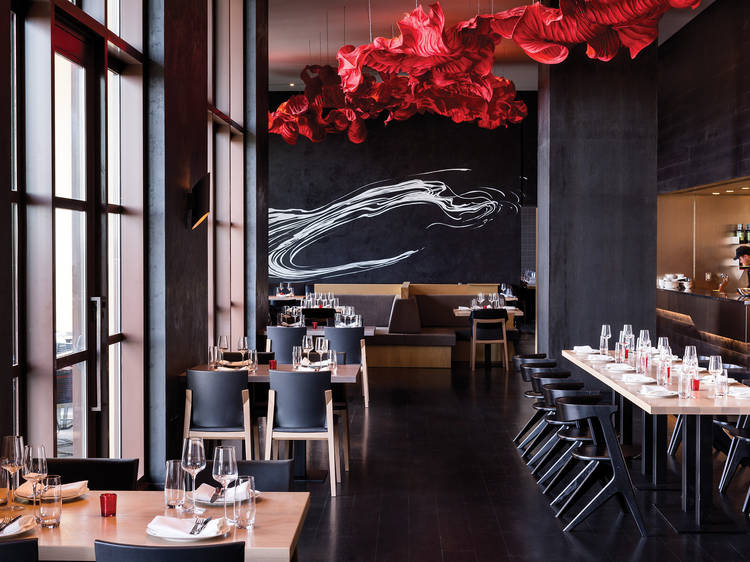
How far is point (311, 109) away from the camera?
11.0 meters

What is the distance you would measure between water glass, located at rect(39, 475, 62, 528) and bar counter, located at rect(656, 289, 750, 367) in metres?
8.65

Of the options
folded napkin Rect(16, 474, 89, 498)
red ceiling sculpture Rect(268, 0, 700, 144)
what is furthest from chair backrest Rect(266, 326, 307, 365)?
folded napkin Rect(16, 474, 89, 498)

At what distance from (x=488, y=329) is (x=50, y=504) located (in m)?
10.0

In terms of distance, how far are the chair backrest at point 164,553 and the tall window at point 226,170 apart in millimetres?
5876

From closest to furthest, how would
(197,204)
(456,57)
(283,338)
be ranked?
1. (197,204)
2. (456,57)
3. (283,338)

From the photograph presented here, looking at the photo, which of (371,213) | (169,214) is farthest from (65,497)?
(371,213)

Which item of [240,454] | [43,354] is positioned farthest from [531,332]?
[43,354]

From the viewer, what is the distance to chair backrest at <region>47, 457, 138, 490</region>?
362cm

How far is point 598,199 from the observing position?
928 centimetres

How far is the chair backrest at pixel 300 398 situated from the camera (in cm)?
590

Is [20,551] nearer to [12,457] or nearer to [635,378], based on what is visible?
[12,457]

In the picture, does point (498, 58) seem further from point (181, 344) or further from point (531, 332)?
point (181, 344)

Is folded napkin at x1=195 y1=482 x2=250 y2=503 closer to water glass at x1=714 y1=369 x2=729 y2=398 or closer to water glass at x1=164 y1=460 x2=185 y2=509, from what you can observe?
water glass at x1=164 y1=460 x2=185 y2=509

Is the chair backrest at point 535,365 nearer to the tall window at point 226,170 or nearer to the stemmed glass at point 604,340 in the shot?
the stemmed glass at point 604,340
